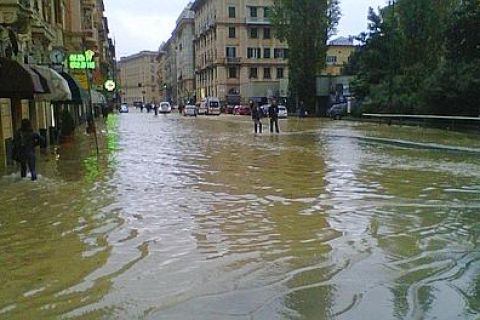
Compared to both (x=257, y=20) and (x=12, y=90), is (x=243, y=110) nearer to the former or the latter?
(x=257, y=20)

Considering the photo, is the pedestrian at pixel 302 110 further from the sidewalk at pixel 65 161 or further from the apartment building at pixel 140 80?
the apartment building at pixel 140 80

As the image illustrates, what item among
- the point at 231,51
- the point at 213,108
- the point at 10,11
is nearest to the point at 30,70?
the point at 10,11

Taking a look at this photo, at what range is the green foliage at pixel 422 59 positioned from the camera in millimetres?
33250

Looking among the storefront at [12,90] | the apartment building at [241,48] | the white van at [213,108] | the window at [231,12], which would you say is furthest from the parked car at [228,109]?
the storefront at [12,90]

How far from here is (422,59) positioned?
146ft

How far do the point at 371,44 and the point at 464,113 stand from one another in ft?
73.4

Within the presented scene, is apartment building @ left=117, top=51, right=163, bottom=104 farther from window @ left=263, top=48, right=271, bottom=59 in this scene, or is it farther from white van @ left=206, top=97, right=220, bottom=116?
white van @ left=206, top=97, right=220, bottom=116

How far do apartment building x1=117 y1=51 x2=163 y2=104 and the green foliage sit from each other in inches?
5328

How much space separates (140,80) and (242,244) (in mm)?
187332

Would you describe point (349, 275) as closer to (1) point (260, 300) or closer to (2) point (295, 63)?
(1) point (260, 300)

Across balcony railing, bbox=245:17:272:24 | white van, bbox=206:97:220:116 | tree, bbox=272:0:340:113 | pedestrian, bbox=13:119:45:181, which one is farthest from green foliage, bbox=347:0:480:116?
balcony railing, bbox=245:17:272:24

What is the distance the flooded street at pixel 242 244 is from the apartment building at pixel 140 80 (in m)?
172

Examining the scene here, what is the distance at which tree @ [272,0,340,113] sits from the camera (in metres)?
59.5

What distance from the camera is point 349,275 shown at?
6.58 m
